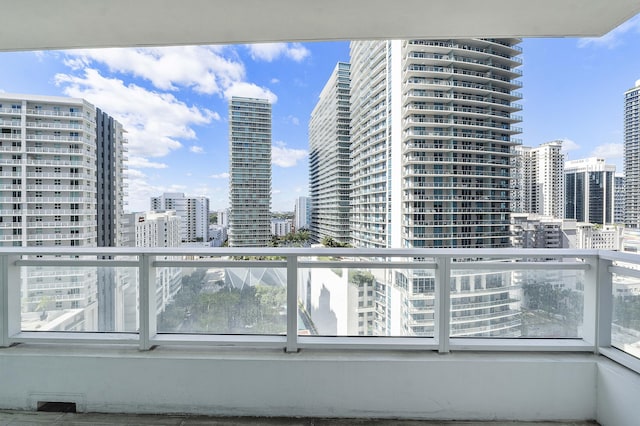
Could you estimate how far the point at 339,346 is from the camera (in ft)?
6.55

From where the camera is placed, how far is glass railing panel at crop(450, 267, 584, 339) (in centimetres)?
200

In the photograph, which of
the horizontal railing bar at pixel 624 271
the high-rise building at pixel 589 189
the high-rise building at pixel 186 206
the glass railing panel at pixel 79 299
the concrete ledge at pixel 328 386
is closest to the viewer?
the horizontal railing bar at pixel 624 271

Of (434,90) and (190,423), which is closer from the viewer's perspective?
(190,423)

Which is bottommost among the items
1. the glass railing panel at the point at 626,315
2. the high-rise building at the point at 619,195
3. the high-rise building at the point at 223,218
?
the glass railing panel at the point at 626,315

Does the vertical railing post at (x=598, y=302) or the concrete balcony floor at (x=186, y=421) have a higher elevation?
the vertical railing post at (x=598, y=302)

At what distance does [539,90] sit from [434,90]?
24.6 feet

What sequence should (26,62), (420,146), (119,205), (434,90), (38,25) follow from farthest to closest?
(434,90), (420,146), (119,205), (26,62), (38,25)

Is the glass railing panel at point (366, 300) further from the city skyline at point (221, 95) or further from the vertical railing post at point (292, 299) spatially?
the city skyline at point (221, 95)

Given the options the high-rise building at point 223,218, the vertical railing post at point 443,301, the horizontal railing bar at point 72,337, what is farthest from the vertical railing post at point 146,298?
the vertical railing post at point 443,301

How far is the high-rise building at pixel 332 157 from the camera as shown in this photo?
7234 mm

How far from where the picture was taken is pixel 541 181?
524cm

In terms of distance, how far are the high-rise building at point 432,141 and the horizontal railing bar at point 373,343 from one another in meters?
4.68

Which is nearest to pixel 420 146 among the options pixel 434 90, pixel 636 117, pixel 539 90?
pixel 434 90

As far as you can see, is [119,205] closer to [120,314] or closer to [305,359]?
[120,314]
